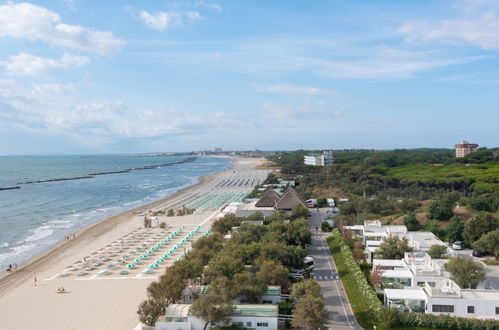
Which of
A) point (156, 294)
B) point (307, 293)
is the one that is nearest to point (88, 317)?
point (156, 294)

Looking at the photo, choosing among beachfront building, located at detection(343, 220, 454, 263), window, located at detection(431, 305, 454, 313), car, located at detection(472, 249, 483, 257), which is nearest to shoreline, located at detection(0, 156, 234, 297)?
beachfront building, located at detection(343, 220, 454, 263)

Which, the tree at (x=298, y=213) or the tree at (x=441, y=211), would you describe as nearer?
the tree at (x=441, y=211)

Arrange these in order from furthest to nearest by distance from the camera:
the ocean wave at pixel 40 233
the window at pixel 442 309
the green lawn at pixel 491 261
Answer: the ocean wave at pixel 40 233, the green lawn at pixel 491 261, the window at pixel 442 309

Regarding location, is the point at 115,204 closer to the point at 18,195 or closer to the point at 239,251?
the point at 18,195

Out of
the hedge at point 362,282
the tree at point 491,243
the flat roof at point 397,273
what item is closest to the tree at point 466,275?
the flat roof at point 397,273

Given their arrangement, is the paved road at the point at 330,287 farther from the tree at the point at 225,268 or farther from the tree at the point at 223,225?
the tree at the point at 223,225

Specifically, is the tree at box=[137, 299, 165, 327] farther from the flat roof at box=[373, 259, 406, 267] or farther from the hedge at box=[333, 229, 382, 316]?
the flat roof at box=[373, 259, 406, 267]

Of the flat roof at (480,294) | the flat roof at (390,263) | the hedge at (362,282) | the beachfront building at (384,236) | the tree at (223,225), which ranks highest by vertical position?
the tree at (223,225)
